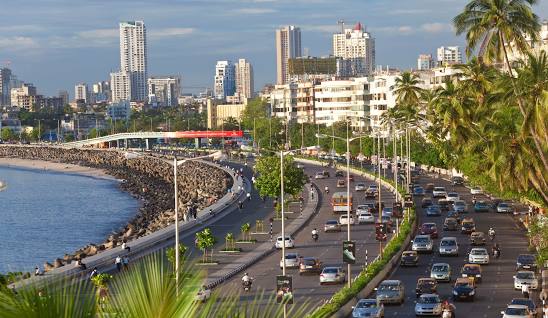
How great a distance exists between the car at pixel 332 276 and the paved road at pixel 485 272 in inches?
108

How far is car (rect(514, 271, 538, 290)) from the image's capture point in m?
44.3

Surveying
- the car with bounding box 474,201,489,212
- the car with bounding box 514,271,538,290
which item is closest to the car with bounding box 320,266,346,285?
the car with bounding box 514,271,538,290

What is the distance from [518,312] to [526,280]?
8.71 m

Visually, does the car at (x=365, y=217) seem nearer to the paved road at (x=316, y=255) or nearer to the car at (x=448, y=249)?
the paved road at (x=316, y=255)

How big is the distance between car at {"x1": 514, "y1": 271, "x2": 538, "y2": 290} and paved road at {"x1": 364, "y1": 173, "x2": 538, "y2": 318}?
1.19 feet

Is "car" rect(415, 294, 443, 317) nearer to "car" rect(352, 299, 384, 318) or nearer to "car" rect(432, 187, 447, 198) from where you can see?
"car" rect(352, 299, 384, 318)

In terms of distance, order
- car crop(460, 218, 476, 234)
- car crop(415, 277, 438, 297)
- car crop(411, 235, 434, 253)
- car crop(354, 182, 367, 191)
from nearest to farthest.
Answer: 1. car crop(415, 277, 438, 297)
2. car crop(411, 235, 434, 253)
3. car crop(460, 218, 476, 234)
4. car crop(354, 182, 367, 191)

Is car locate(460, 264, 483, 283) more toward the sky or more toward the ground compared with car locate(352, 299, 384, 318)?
more toward the ground

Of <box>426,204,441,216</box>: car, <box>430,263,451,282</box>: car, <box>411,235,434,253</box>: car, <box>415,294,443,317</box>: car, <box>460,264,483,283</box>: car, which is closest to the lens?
<box>415,294,443,317</box>: car

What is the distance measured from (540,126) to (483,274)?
24.1ft

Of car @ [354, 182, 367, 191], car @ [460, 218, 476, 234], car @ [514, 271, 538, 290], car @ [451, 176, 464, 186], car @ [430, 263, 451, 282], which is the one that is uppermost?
car @ [514, 271, 538, 290]

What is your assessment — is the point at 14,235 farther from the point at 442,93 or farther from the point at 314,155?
the point at 314,155

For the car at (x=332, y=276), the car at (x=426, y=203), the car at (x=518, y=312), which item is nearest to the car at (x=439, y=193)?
the car at (x=426, y=203)

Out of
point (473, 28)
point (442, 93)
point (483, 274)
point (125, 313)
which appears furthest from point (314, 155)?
point (125, 313)
